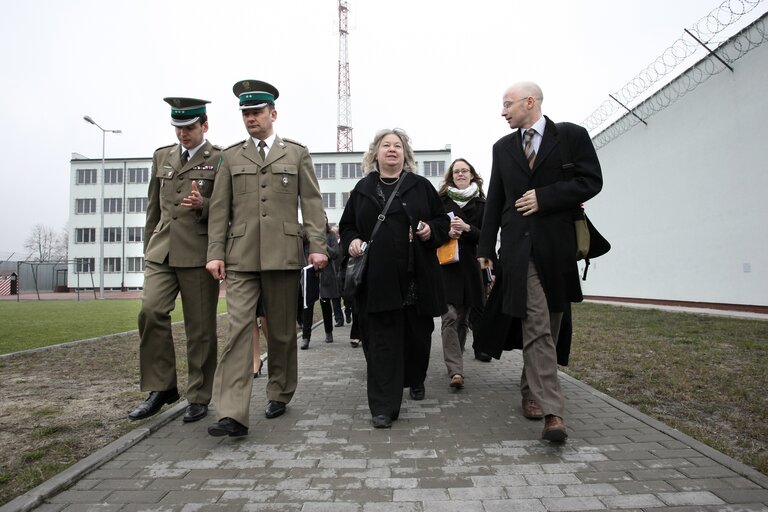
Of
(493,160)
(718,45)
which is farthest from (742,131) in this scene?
(493,160)

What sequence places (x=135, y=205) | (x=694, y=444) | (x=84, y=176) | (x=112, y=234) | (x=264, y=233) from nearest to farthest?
(x=694, y=444), (x=264, y=233), (x=112, y=234), (x=135, y=205), (x=84, y=176)

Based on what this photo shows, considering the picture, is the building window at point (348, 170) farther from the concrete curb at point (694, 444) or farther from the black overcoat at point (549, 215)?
the black overcoat at point (549, 215)

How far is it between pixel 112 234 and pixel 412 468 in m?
57.6

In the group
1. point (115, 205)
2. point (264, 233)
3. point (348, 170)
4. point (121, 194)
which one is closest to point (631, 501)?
point (264, 233)

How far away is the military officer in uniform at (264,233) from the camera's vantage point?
385 centimetres

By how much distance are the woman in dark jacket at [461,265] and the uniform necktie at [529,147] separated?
1.42 meters

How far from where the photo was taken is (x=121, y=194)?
53188mm

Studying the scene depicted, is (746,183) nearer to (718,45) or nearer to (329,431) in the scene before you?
(718,45)

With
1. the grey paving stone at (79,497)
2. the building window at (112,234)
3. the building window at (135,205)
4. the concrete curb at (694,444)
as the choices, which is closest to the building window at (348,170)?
the building window at (135,205)

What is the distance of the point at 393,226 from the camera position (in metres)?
4.21

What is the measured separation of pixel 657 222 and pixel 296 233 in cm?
1518

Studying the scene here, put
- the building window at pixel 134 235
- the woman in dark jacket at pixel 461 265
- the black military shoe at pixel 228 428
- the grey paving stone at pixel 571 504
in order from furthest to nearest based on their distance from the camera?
the building window at pixel 134 235, the woman in dark jacket at pixel 461 265, the black military shoe at pixel 228 428, the grey paving stone at pixel 571 504

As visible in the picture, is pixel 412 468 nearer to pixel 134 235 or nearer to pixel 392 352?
pixel 392 352

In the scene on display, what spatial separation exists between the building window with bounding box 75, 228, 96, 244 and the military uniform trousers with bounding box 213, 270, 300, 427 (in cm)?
5719
